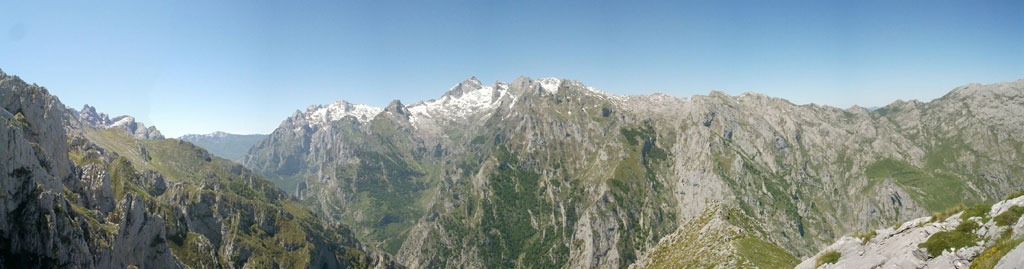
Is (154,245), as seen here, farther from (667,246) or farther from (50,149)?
(667,246)

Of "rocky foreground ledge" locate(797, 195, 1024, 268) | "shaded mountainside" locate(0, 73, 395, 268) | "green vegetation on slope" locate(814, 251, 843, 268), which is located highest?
"shaded mountainside" locate(0, 73, 395, 268)

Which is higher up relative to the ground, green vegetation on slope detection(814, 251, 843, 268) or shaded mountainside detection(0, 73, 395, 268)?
shaded mountainside detection(0, 73, 395, 268)

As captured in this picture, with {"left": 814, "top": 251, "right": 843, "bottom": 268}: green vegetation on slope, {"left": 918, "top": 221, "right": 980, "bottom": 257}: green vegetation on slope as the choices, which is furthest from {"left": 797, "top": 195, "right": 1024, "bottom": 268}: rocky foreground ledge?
{"left": 814, "top": 251, "right": 843, "bottom": 268}: green vegetation on slope

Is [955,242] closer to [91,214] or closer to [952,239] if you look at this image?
[952,239]

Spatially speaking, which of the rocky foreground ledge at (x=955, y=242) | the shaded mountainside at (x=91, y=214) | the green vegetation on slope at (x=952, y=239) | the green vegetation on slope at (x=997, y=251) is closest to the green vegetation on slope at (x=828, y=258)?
the rocky foreground ledge at (x=955, y=242)

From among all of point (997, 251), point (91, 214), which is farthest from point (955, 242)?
point (91, 214)

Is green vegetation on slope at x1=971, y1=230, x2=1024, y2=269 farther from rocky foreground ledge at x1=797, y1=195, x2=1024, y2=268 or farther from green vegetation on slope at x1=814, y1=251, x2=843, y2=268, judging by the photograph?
green vegetation on slope at x1=814, y1=251, x2=843, y2=268

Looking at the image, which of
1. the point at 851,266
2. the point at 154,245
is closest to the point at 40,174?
the point at 154,245

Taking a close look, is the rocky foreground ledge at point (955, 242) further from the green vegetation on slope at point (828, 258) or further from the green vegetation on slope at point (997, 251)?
the green vegetation on slope at point (828, 258)
